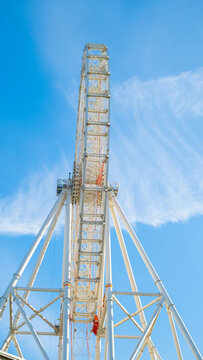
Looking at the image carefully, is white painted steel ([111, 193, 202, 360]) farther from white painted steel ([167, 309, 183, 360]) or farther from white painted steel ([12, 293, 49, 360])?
white painted steel ([12, 293, 49, 360])

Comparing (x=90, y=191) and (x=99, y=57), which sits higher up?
(x=99, y=57)

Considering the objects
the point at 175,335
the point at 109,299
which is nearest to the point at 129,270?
the point at 109,299

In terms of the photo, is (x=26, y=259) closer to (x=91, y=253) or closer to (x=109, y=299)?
(x=91, y=253)

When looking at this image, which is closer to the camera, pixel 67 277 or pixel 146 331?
pixel 146 331

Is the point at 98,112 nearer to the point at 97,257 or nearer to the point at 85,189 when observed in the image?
the point at 85,189

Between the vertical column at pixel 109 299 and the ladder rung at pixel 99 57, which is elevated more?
the ladder rung at pixel 99 57

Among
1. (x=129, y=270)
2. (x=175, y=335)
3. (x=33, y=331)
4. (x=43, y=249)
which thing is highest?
(x=43, y=249)

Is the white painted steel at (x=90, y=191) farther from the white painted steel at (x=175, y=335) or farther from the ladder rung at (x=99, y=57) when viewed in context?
the white painted steel at (x=175, y=335)

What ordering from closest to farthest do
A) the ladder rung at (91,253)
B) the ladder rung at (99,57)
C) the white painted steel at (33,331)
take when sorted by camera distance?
the white painted steel at (33,331) < the ladder rung at (91,253) < the ladder rung at (99,57)

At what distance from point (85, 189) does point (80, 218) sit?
2059 millimetres

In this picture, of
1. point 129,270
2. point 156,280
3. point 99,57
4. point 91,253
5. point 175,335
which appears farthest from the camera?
point 99,57

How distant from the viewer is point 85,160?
105 ft

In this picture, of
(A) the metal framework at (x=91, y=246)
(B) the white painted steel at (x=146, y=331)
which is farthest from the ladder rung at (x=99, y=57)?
(B) the white painted steel at (x=146, y=331)

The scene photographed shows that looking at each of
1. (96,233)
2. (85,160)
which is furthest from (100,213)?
A: (85,160)
